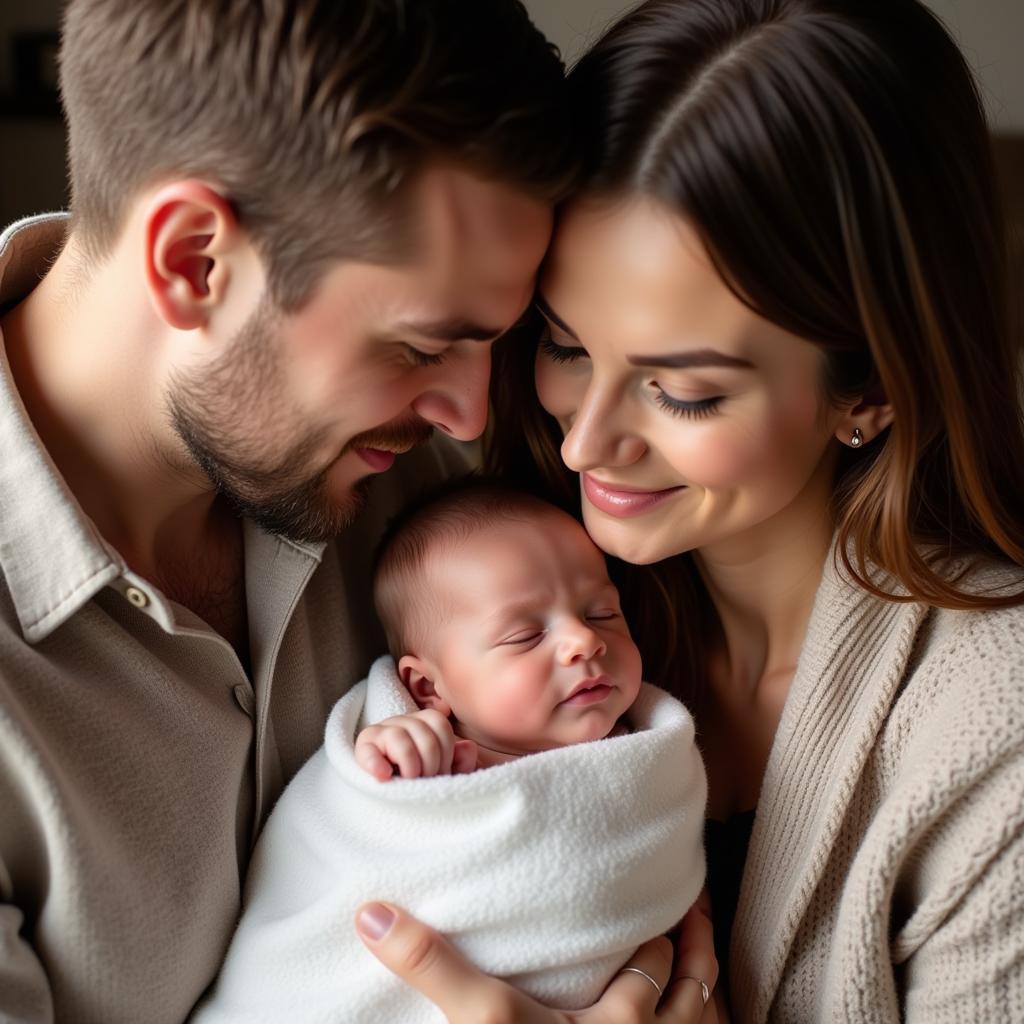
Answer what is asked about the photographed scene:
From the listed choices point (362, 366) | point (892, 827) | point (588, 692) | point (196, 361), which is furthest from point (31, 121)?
point (892, 827)

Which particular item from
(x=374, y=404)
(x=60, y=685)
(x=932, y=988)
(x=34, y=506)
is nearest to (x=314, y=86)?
(x=374, y=404)

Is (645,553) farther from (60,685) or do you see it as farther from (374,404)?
(60,685)

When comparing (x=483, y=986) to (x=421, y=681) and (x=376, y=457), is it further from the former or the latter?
(x=376, y=457)

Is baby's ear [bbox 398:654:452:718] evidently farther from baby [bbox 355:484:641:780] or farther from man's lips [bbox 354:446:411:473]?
man's lips [bbox 354:446:411:473]

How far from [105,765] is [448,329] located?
62 cm

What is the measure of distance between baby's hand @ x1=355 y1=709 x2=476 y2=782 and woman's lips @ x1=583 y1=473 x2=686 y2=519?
1.14ft

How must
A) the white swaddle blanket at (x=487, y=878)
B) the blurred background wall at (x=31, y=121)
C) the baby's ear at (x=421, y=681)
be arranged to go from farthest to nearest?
the blurred background wall at (x=31, y=121)
the baby's ear at (x=421, y=681)
the white swaddle blanket at (x=487, y=878)

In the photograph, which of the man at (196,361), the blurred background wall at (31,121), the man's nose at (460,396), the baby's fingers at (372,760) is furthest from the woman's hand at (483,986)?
the blurred background wall at (31,121)

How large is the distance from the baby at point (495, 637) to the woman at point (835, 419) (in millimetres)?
96

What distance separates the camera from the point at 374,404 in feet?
4.57

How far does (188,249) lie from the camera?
1.30 meters

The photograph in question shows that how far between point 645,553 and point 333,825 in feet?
1.72

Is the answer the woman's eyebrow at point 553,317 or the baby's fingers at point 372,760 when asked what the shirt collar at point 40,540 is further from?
the woman's eyebrow at point 553,317

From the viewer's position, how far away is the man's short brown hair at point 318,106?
120 centimetres
